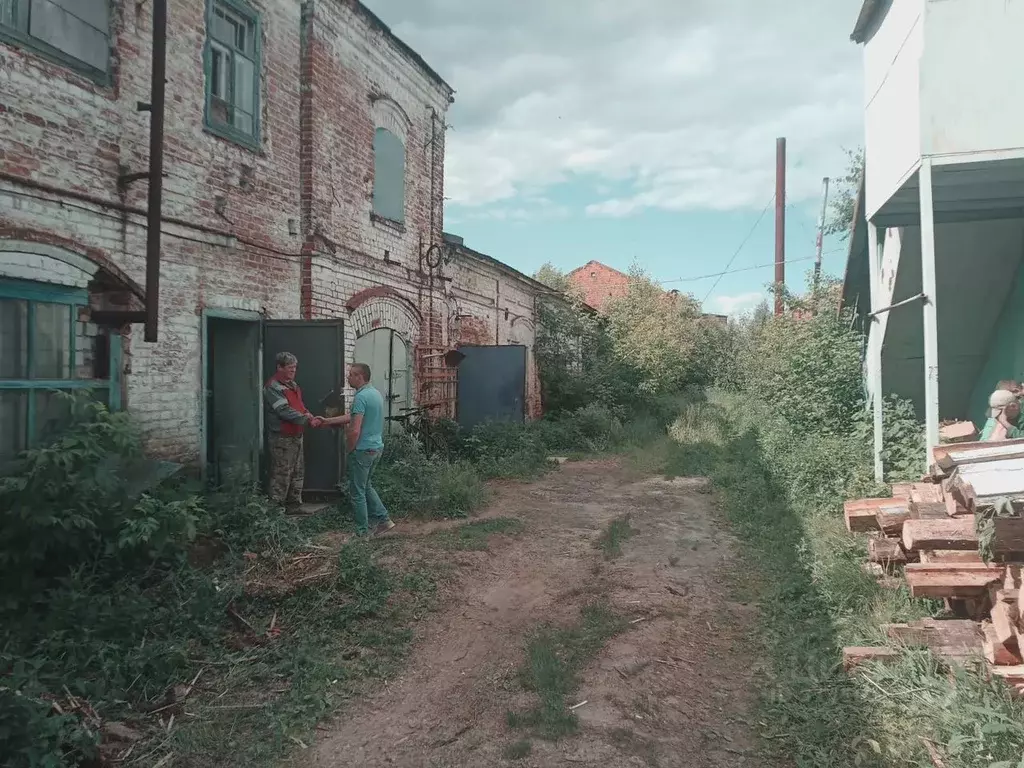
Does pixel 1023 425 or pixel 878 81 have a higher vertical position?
pixel 878 81

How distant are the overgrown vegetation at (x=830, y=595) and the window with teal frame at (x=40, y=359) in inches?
193

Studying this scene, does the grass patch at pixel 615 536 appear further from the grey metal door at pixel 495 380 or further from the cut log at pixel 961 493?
the grey metal door at pixel 495 380

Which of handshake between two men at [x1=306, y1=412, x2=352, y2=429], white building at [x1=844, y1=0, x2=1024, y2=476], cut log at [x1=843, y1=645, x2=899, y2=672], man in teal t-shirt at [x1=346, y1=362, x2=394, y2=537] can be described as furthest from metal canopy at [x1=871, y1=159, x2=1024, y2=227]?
handshake between two men at [x1=306, y1=412, x2=352, y2=429]

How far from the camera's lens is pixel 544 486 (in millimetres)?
9680

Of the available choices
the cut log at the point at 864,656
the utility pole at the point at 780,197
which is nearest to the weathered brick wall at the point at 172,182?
the cut log at the point at 864,656

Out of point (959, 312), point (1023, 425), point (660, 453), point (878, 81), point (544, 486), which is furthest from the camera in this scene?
point (660, 453)

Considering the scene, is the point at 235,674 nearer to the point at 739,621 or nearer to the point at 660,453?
the point at 739,621

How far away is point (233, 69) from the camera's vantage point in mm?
7148

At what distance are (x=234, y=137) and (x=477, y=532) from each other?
4.73m

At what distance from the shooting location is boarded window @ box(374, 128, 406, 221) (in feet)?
32.4

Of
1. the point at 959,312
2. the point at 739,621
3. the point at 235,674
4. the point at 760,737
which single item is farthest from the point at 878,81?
the point at 235,674

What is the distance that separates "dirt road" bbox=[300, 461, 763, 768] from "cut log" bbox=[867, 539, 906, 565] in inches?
36.3

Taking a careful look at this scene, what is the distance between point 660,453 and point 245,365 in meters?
7.77

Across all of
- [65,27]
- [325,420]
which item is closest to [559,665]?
[325,420]
